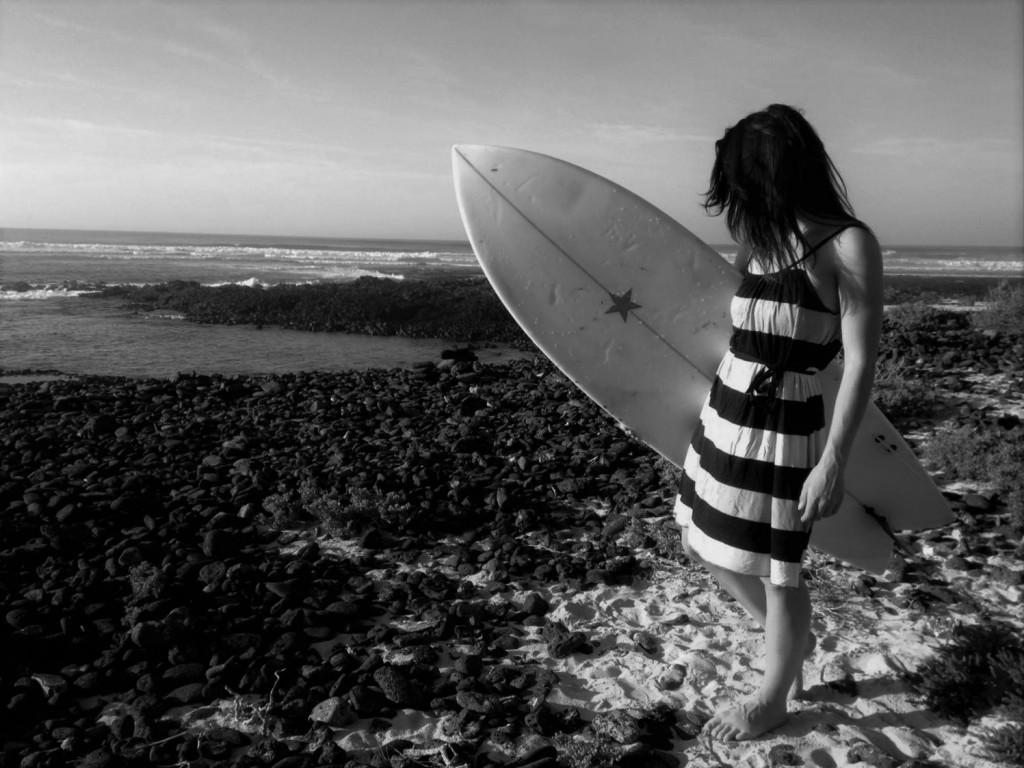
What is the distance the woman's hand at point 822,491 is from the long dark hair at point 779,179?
600 mm

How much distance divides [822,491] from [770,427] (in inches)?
9.2

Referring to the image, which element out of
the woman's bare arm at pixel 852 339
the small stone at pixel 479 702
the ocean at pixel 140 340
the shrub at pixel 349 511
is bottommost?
the small stone at pixel 479 702

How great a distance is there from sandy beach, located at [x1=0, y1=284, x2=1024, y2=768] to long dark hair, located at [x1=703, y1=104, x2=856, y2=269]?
1.43 meters

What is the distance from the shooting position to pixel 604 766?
223 centimetres

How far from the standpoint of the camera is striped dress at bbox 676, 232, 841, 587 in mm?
1965

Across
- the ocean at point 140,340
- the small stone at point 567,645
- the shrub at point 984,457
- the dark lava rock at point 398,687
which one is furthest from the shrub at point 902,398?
the ocean at point 140,340

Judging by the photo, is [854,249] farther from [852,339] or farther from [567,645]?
[567,645]

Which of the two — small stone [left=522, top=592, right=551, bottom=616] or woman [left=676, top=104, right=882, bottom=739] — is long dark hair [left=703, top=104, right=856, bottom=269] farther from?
small stone [left=522, top=592, right=551, bottom=616]

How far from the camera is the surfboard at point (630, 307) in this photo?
114 inches

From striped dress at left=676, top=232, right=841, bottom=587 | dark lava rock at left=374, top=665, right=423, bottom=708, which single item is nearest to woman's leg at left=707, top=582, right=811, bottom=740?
striped dress at left=676, top=232, right=841, bottom=587

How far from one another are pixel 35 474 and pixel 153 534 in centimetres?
186

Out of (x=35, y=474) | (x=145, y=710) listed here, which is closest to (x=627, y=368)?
(x=145, y=710)

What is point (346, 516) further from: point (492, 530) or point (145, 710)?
point (145, 710)

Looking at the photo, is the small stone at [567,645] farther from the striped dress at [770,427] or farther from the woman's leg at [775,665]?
the striped dress at [770,427]
